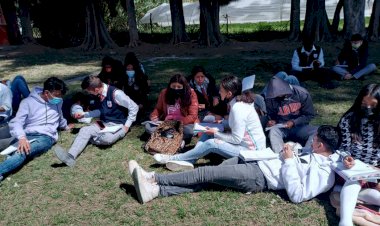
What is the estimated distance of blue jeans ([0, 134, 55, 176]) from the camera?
4.65 meters

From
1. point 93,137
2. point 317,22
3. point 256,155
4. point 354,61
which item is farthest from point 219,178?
point 317,22

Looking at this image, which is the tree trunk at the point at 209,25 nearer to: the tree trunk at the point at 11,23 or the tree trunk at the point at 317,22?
the tree trunk at the point at 317,22

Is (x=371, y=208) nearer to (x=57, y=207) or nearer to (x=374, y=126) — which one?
(x=374, y=126)

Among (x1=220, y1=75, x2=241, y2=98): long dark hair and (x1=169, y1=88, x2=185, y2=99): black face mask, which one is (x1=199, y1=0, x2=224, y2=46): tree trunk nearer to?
(x1=169, y1=88, x2=185, y2=99): black face mask

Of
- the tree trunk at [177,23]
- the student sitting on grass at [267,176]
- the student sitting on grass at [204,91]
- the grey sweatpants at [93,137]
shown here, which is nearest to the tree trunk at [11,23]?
→ the tree trunk at [177,23]

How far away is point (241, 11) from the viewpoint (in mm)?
33375

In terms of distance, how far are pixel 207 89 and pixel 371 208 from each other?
11.3 ft

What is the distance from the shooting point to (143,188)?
396 centimetres

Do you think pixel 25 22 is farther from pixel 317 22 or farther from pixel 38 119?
pixel 38 119

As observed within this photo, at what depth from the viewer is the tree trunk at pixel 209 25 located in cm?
1759

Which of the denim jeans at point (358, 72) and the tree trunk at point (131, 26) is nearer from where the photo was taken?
the denim jeans at point (358, 72)

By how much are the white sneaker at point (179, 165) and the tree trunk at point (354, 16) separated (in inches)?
541

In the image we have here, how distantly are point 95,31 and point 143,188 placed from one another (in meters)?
15.7

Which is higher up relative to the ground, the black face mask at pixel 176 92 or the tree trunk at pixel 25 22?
the tree trunk at pixel 25 22
